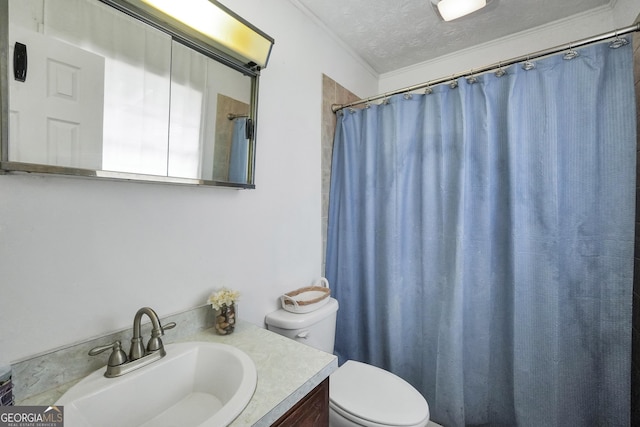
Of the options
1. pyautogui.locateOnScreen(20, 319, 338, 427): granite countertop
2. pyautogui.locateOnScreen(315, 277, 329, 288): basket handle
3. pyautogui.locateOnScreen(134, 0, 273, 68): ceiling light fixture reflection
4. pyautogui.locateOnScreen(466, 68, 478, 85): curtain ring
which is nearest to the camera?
pyautogui.locateOnScreen(20, 319, 338, 427): granite countertop

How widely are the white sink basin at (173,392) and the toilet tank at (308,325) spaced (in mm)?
408

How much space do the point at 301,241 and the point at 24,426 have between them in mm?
1156

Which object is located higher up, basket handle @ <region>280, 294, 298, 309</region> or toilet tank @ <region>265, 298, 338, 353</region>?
basket handle @ <region>280, 294, 298, 309</region>

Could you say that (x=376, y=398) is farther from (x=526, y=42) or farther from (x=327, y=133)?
(x=526, y=42)

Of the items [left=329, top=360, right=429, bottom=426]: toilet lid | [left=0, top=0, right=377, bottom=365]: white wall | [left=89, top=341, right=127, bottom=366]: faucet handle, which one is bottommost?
[left=329, top=360, right=429, bottom=426]: toilet lid

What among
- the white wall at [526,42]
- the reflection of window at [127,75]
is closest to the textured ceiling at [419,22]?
the white wall at [526,42]

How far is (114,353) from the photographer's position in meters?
0.75

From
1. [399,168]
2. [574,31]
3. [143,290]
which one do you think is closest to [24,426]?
[143,290]

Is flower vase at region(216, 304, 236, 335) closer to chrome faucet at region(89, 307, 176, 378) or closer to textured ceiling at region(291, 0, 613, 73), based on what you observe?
chrome faucet at region(89, 307, 176, 378)

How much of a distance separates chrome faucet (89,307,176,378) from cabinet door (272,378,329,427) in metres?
0.44

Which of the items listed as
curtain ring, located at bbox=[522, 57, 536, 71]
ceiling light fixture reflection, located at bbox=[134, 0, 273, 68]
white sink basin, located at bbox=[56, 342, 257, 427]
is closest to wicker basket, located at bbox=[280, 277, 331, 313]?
white sink basin, located at bbox=[56, 342, 257, 427]

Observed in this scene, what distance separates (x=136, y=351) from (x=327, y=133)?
58.4 inches

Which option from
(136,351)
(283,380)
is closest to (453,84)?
(283,380)

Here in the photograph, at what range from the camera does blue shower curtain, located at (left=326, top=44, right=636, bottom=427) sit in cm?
112
